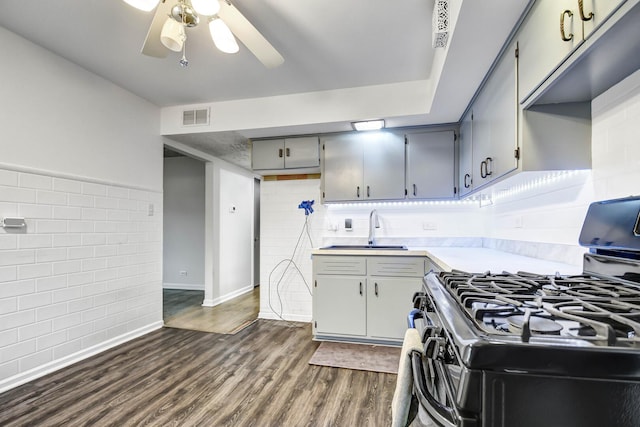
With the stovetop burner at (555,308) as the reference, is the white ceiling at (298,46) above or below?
above

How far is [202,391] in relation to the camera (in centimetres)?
214

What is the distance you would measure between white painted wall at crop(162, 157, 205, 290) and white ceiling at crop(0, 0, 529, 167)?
101 inches

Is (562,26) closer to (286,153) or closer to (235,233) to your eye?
(286,153)

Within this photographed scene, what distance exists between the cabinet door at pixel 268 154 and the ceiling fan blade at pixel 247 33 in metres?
1.44

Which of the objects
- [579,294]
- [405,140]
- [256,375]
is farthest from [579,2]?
[256,375]

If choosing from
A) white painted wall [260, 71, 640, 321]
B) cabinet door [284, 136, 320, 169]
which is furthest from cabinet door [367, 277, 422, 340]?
cabinet door [284, 136, 320, 169]

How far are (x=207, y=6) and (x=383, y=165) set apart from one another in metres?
2.18

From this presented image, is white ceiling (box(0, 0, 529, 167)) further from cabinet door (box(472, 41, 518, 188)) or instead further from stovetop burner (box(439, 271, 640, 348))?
stovetop burner (box(439, 271, 640, 348))

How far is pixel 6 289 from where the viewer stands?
210 cm

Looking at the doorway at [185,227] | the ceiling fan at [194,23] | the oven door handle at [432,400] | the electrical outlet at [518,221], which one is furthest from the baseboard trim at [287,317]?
the oven door handle at [432,400]

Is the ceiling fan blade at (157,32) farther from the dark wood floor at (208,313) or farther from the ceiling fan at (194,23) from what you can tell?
the dark wood floor at (208,313)

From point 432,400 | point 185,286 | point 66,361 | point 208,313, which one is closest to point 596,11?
point 432,400

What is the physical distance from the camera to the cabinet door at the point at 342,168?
327 centimetres

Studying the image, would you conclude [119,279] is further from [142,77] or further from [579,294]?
[579,294]
